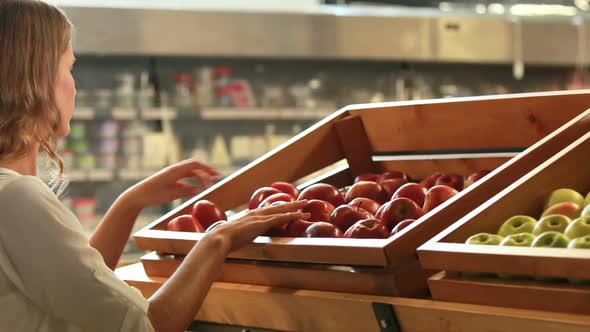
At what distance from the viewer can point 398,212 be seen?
69.0 inches

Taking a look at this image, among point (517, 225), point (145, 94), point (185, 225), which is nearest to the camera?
point (517, 225)

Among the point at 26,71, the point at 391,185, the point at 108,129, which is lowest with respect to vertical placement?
the point at 108,129

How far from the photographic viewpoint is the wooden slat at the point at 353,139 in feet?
8.05

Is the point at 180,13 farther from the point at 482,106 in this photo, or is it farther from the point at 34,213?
the point at 34,213

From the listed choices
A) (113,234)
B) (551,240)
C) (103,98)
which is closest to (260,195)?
(113,234)

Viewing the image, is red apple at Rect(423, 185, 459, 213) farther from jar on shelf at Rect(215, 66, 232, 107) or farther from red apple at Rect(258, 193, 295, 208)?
jar on shelf at Rect(215, 66, 232, 107)

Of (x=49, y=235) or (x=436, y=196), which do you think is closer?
(x=49, y=235)

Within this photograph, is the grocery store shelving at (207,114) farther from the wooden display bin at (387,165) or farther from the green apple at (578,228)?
the green apple at (578,228)

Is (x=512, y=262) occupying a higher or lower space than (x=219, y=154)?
higher

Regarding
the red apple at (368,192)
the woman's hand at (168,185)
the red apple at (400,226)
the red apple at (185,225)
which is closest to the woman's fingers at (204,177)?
the woman's hand at (168,185)

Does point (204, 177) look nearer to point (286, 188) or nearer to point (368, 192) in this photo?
point (286, 188)

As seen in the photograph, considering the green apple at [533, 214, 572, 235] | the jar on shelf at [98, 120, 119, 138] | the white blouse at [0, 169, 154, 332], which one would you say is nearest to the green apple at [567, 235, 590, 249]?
the green apple at [533, 214, 572, 235]

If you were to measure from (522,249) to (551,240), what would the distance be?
86mm

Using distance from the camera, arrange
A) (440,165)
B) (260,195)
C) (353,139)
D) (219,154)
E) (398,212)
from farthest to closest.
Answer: (219,154) → (353,139) → (440,165) → (260,195) → (398,212)
